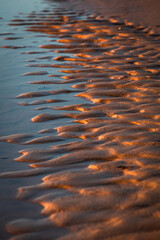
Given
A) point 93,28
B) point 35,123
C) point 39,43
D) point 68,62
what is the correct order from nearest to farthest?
1. point 35,123
2. point 68,62
3. point 39,43
4. point 93,28

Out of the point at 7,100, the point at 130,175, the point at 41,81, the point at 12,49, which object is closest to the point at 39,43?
the point at 12,49

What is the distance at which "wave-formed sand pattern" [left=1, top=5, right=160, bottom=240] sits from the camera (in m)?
1.31

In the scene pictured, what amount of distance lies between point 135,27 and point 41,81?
3886 millimetres

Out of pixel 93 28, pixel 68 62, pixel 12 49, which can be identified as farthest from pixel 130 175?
pixel 93 28

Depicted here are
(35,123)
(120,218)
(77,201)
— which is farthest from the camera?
(35,123)

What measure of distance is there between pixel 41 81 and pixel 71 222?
2238 millimetres

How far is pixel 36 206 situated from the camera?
1.46 m

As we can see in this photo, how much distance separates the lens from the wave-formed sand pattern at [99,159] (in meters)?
1.31

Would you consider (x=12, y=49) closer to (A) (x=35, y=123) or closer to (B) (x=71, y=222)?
(A) (x=35, y=123)

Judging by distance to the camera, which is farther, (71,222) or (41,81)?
(41,81)

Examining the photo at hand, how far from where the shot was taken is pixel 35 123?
7.80ft

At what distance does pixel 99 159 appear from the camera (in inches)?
71.4

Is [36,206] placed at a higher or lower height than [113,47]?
lower

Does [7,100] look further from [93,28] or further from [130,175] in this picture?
[93,28]
